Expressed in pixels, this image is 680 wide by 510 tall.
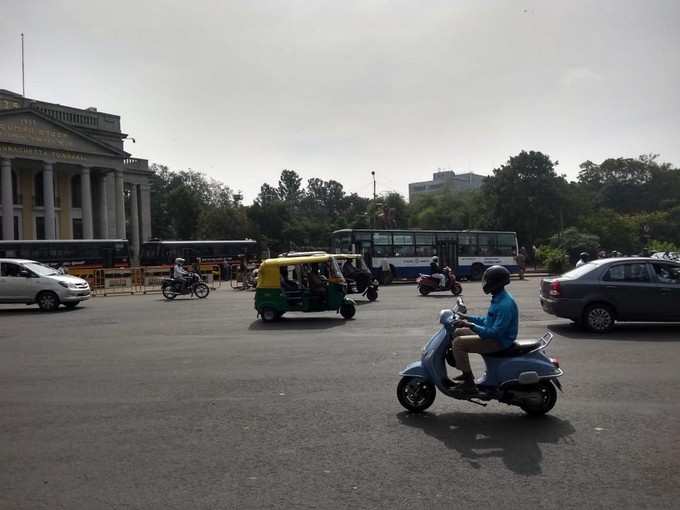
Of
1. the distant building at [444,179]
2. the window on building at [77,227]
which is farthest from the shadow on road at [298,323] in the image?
the distant building at [444,179]

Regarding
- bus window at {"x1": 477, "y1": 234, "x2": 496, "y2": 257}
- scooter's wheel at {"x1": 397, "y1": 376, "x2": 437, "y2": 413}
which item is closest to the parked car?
scooter's wheel at {"x1": 397, "y1": 376, "x2": 437, "y2": 413}

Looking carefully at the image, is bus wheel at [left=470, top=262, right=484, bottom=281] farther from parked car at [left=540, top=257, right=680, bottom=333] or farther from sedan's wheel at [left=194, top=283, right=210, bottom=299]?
parked car at [left=540, top=257, right=680, bottom=333]

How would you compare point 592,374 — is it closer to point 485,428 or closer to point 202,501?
point 485,428

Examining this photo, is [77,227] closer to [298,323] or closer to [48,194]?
[48,194]

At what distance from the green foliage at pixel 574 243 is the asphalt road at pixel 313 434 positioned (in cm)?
4166

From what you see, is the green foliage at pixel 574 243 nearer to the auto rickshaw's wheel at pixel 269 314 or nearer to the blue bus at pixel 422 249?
the blue bus at pixel 422 249

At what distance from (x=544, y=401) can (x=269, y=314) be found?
403 inches

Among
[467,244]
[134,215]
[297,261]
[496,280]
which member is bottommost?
[496,280]

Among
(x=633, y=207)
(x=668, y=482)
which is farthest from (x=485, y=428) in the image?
(x=633, y=207)

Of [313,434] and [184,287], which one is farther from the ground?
[184,287]

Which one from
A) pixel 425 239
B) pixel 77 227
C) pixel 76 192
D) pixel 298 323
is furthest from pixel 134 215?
pixel 298 323

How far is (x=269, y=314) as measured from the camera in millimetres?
15789

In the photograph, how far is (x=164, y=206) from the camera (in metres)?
81.8

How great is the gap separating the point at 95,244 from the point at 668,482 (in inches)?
1607
